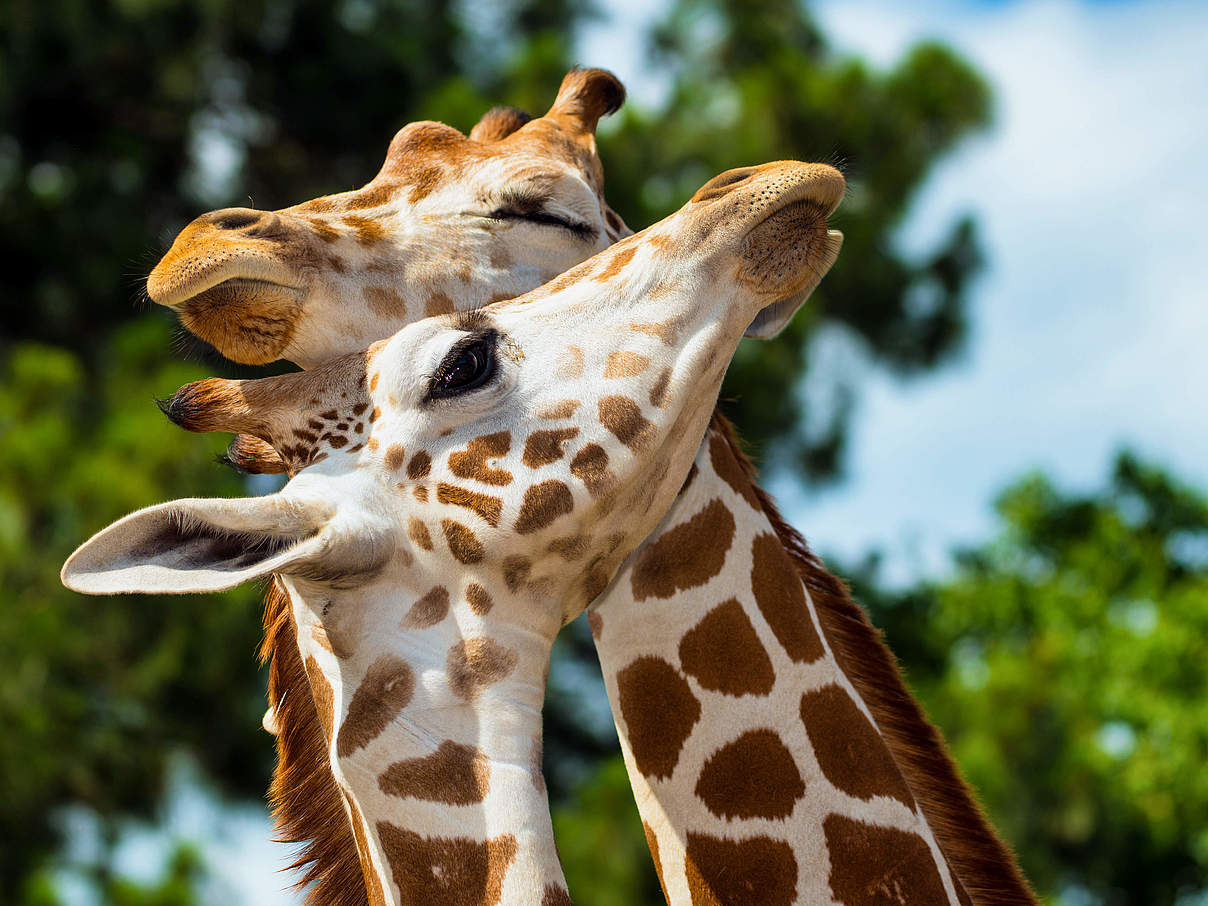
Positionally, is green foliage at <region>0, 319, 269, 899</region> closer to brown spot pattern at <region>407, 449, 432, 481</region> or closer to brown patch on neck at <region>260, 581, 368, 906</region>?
brown patch on neck at <region>260, 581, 368, 906</region>

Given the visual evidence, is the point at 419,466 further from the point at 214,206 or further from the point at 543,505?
the point at 214,206

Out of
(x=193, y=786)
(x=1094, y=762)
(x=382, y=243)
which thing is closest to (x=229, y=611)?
(x=193, y=786)

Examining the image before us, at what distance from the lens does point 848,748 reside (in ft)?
7.15

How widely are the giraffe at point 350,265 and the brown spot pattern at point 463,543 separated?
17.1 inches

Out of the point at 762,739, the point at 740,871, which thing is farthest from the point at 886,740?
the point at 740,871

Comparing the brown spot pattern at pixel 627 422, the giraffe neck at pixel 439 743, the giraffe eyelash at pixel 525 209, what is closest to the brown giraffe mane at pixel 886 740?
the giraffe neck at pixel 439 743

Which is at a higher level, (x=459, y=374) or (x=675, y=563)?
(x=459, y=374)

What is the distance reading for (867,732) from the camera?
2213mm

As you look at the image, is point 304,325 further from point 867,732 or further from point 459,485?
point 867,732

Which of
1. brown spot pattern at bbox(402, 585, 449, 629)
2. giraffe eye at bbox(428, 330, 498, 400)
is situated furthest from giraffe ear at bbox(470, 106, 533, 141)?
brown spot pattern at bbox(402, 585, 449, 629)

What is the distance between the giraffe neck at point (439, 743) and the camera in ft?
5.82

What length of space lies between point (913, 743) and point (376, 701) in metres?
1.06

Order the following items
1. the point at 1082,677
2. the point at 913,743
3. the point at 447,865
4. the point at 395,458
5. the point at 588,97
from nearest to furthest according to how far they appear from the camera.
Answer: the point at 447,865
the point at 395,458
the point at 913,743
the point at 588,97
the point at 1082,677

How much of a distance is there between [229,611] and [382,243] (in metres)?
7.03
